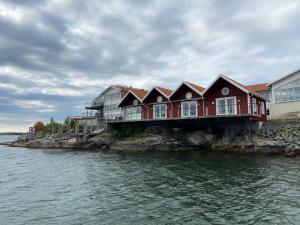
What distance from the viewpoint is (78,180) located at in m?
15.7

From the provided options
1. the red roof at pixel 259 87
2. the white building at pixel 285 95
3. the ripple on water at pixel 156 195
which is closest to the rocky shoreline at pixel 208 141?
the white building at pixel 285 95

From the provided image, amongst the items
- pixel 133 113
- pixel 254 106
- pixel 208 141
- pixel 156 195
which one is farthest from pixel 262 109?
pixel 156 195

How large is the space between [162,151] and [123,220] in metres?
21.9

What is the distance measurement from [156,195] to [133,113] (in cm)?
2625

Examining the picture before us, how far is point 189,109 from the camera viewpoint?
31.5m

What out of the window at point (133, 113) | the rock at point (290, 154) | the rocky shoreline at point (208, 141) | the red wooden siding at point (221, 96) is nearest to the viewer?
the rock at point (290, 154)

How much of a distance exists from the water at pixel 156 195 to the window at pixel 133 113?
1801 cm

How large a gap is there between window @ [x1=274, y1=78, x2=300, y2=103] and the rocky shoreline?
4.75 m

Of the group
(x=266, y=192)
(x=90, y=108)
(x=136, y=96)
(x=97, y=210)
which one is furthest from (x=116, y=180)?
(x=90, y=108)

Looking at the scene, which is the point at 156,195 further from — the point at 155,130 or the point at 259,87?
the point at 259,87

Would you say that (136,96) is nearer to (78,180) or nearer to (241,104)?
(241,104)

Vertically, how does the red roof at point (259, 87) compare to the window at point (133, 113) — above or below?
above

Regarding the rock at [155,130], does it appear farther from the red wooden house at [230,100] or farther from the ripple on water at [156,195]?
the ripple on water at [156,195]

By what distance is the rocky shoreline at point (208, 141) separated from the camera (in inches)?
992
